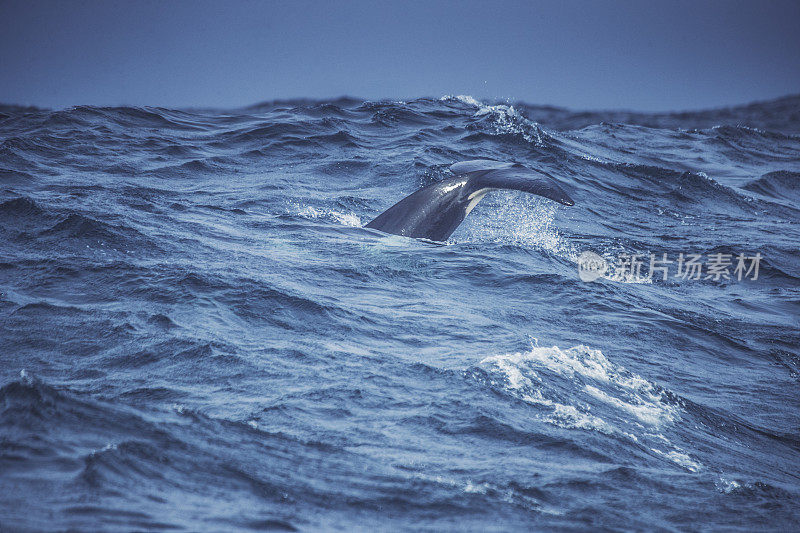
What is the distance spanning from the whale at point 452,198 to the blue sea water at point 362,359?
10.9 inches

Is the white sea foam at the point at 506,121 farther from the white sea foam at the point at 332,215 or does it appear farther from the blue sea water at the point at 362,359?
the white sea foam at the point at 332,215

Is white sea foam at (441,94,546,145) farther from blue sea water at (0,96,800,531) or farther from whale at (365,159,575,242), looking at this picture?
whale at (365,159,575,242)

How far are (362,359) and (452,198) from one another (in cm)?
410

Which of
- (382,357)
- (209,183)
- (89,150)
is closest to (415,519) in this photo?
(382,357)

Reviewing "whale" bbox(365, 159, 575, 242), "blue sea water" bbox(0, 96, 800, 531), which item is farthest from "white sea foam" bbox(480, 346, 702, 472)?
"whale" bbox(365, 159, 575, 242)

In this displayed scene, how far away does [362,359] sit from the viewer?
23.9 feet

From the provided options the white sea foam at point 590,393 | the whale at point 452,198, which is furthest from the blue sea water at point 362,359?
the whale at point 452,198

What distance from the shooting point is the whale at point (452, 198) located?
381 inches

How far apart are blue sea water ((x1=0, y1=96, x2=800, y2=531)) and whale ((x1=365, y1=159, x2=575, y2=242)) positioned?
278mm

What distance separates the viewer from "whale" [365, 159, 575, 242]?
31.8 feet

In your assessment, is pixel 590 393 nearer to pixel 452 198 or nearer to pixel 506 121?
pixel 452 198

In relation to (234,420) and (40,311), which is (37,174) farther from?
(234,420)

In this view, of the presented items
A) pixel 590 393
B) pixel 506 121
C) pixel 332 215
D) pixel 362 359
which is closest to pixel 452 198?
pixel 332 215

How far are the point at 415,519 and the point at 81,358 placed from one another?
3.61 metres
